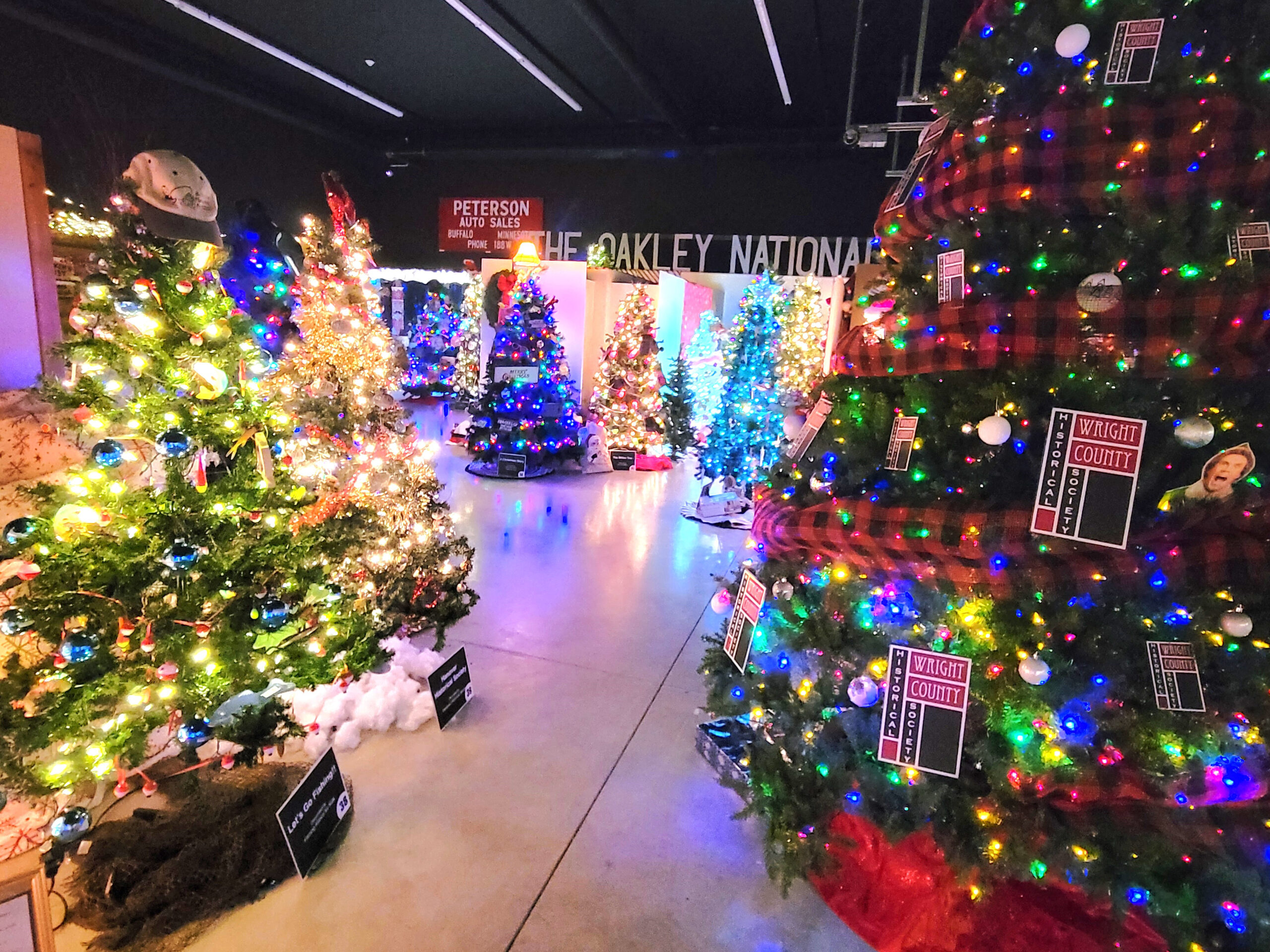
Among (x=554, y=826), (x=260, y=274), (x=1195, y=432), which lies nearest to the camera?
(x=1195, y=432)

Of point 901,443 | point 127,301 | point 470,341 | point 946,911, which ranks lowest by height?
point 946,911

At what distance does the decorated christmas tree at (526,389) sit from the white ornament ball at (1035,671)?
5562 millimetres

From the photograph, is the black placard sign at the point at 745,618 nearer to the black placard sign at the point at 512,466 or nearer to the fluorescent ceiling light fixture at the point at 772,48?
the black placard sign at the point at 512,466

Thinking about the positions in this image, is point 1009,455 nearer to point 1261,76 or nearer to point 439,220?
point 1261,76

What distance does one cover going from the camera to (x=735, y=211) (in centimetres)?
831

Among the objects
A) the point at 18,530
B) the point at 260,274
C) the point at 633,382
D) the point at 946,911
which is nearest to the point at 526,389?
the point at 633,382

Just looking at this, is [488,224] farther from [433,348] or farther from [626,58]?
[626,58]

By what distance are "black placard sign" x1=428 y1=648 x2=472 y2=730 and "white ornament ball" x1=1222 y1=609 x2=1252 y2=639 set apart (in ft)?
7.94

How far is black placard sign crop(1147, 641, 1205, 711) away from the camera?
4.56 feet

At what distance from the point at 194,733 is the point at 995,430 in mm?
2228

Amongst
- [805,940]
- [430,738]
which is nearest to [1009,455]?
[805,940]

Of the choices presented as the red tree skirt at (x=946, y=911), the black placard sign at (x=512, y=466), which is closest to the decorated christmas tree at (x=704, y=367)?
the black placard sign at (x=512, y=466)

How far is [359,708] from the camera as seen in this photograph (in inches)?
102

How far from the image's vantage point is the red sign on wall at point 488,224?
30.7 ft
